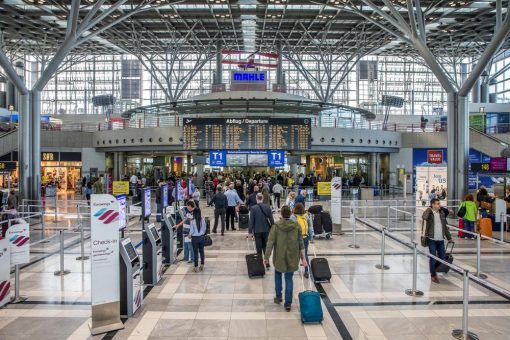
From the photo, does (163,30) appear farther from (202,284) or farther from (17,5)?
(202,284)

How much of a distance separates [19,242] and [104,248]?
3.19m

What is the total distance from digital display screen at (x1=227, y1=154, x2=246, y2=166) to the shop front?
15810 millimetres

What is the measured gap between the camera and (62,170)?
39.9 meters

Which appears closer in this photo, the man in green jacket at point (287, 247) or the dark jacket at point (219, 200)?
the man in green jacket at point (287, 247)

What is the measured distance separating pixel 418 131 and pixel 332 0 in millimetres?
13883

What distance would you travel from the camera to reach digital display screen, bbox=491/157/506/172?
1800 centimetres

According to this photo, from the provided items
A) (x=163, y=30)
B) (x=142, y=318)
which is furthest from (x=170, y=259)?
(x=163, y=30)

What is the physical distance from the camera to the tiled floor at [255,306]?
6.31m

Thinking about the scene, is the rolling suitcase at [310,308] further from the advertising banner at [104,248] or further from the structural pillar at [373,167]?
the structural pillar at [373,167]

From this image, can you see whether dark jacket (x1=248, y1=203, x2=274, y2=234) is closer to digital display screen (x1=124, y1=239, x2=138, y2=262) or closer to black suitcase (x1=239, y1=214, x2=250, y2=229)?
digital display screen (x1=124, y1=239, x2=138, y2=262)

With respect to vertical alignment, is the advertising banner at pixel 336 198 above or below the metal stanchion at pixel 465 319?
above

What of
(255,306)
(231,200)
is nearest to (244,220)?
(231,200)

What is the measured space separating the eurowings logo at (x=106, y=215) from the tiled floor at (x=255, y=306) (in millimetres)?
1753

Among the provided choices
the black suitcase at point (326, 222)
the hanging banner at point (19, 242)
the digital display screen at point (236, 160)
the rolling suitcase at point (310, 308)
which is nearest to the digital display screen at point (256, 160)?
the digital display screen at point (236, 160)
